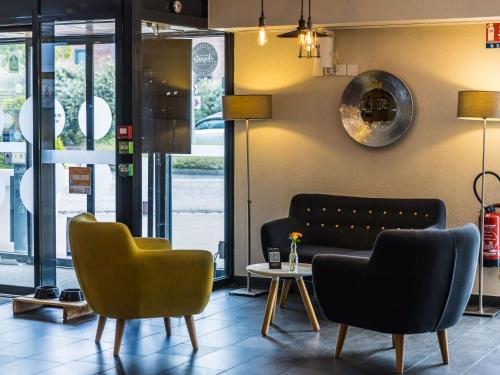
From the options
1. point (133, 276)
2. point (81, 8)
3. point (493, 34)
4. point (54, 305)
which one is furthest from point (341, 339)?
point (81, 8)

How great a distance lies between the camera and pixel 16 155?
8.05m

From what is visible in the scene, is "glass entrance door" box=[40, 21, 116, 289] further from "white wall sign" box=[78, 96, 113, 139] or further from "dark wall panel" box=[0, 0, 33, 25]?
"dark wall panel" box=[0, 0, 33, 25]

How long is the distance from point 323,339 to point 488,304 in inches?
78.6

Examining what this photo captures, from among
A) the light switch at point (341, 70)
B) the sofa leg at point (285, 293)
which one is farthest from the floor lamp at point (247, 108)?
the light switch at point (341, 70)

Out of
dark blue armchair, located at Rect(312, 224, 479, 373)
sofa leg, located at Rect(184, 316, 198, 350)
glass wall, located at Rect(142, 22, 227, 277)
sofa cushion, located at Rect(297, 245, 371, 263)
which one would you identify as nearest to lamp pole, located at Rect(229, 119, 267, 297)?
glass wall, located at Rect(142, 22, 227, 277)

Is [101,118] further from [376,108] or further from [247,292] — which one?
[376,108]

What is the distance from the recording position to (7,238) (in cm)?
828

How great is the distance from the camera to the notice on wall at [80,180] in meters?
7.43

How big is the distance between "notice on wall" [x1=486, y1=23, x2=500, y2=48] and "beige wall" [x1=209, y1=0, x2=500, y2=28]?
267 mm

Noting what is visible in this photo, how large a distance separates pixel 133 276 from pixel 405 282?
5.81ft

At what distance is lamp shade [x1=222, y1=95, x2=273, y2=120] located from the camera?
25.9 ft

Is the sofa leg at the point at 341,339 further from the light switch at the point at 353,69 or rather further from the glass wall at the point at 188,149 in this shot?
the light switch at the point at 353,69

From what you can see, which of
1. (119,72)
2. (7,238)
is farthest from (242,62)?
(7,238)

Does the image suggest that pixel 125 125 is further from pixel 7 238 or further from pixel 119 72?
pixel 7 238
